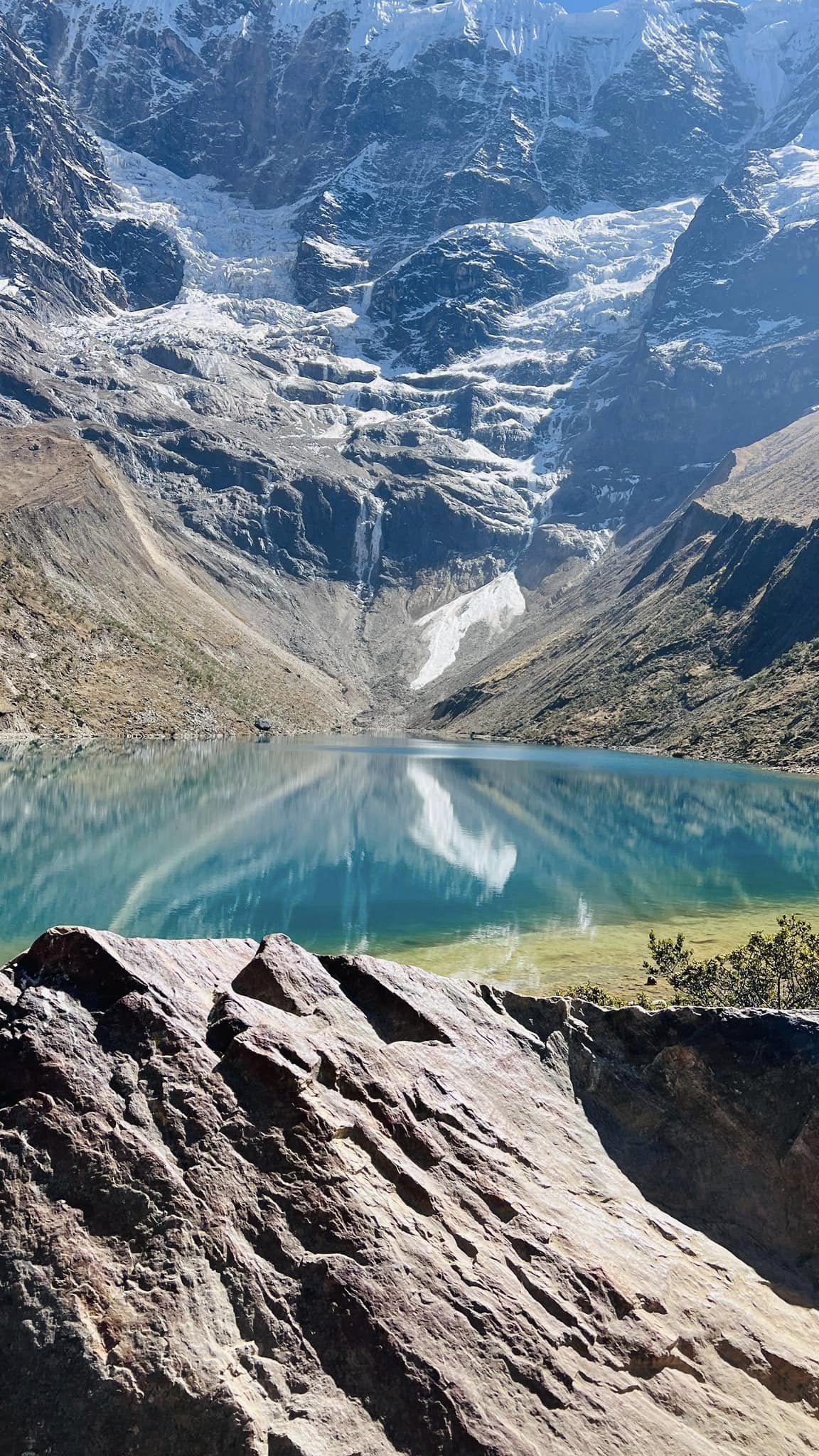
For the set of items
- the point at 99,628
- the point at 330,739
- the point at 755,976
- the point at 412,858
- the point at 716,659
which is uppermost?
the point at 716,659

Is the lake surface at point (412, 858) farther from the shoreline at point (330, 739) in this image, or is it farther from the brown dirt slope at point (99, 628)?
the brown dirt slope at point (99, 628)

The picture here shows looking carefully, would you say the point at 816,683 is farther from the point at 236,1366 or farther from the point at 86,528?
the point at 236,1366

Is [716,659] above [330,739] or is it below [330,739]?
above

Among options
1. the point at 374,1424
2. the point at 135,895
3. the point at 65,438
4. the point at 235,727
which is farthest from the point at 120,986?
the point at 65,438

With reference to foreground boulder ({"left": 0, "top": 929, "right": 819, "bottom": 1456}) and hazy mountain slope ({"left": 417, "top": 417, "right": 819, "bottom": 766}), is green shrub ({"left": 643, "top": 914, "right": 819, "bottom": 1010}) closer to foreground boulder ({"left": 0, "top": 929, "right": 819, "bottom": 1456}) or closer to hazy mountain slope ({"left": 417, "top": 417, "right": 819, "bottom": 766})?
foreground boulder ({"left": 0, "top": 929, "right": 819, "bottom": 1456})

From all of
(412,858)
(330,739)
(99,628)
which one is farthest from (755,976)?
(330,739)

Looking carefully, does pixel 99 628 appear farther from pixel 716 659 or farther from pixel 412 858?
pixel 716 659
